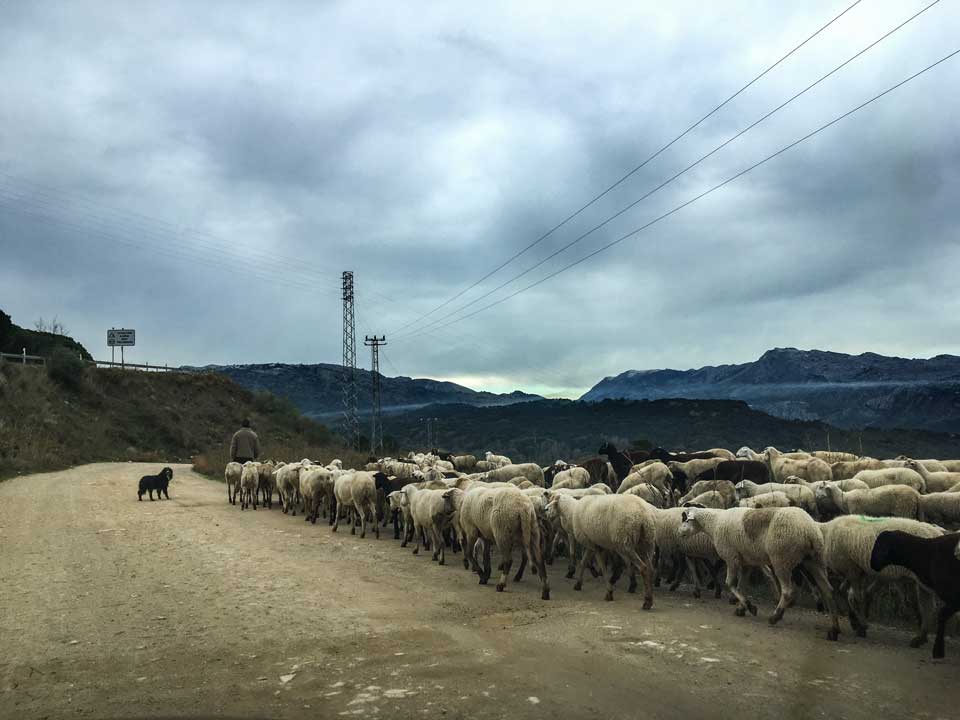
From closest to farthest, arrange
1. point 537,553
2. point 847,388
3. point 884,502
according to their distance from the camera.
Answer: point 537,553, point 884,502, point 847,388

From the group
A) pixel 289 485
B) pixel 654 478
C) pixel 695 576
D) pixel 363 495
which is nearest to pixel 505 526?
pixel 695 576

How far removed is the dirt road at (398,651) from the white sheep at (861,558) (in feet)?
1.34

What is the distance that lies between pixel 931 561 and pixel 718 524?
279cm

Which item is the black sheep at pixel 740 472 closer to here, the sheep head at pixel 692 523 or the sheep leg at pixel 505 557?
the sheep head at pixel 692 523

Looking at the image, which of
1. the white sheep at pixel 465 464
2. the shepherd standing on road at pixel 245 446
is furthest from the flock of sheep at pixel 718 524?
the shepherd standing on road at pixel 245 446

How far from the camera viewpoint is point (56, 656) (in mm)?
7340

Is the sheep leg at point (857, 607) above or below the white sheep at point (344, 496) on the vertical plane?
below

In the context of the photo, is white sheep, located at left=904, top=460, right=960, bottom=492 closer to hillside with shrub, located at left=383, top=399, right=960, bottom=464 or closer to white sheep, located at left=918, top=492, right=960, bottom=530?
white sheep, located at left=918, top=492, right=960, bottom=530

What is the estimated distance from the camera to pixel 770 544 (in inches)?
349

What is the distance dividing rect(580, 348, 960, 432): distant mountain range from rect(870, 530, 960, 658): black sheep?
2308 inches

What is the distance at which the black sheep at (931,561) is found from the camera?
7281 millimetres

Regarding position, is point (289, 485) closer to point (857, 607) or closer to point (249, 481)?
point (249, 481)

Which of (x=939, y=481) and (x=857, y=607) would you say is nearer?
(x=857, y=607)

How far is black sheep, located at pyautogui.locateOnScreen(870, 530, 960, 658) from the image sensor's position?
7.28 metres
